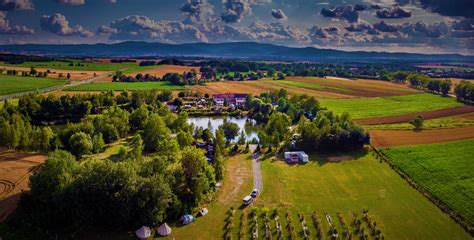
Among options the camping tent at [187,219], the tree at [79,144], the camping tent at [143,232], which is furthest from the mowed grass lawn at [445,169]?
the tree at [79,144]

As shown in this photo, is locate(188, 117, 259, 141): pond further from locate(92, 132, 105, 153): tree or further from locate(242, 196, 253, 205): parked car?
locate(242, 196, 253, 205): parked car

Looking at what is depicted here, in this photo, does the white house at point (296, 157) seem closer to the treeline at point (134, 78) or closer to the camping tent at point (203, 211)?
the camping tent at point (203, 211)

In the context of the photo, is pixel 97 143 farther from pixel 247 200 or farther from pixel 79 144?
pixel 247 200

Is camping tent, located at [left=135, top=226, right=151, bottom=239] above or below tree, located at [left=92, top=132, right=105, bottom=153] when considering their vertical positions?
below

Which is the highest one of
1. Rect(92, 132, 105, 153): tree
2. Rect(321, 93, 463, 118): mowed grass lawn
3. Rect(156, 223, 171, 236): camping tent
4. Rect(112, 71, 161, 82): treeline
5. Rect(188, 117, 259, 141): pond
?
Rect(112, 71, 161, 82): treeline

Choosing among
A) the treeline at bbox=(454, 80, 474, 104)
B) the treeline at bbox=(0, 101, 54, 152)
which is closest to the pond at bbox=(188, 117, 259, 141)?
the treeline at bbox=(0, 101, 54, 152)

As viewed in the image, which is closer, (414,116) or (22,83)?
(414,116)

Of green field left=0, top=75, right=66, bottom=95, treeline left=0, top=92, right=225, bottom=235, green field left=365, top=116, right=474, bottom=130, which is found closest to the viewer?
treeline left=0, top=92, right=225, bottom=235

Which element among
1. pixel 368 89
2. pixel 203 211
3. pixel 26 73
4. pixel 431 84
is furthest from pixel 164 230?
pixel 26 73
